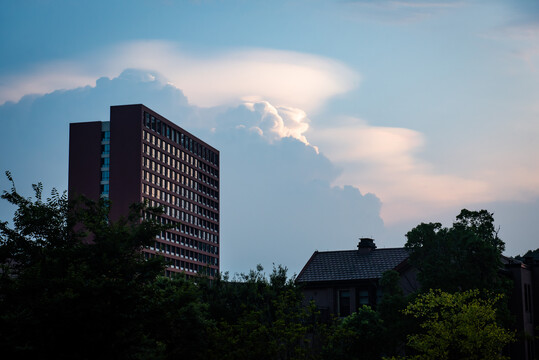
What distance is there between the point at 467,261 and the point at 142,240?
58.1ft

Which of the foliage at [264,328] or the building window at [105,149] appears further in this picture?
the building window at [105,149]

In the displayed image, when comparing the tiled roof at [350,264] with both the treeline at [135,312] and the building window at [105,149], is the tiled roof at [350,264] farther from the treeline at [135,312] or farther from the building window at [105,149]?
the building window at [105,149]

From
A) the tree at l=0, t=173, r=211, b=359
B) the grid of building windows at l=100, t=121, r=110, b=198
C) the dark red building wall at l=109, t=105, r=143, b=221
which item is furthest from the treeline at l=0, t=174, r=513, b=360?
the grid of building windows at l=100, t=121, r=110, b=198

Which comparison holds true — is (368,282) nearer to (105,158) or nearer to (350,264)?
(350,264)

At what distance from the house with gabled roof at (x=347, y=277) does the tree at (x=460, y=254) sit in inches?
498

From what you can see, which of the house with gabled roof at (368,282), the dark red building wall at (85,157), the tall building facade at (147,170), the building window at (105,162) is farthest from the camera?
the building window at (105,162)

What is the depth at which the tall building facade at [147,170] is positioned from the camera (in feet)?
484

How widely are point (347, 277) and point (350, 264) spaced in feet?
6.23

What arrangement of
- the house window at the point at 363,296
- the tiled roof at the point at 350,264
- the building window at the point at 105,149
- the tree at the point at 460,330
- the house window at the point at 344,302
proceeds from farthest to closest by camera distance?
the building window at the point at 105,149
the tiled roof at the point at 350,264
the house window at the point at 344,302
the house window at the point at 363,296
the tree at the point at 460,330

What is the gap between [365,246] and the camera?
5778 cm

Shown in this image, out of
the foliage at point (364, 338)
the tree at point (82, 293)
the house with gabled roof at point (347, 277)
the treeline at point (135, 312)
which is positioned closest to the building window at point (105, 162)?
the house with gabled roof at point (347, 277)

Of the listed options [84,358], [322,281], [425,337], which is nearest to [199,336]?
[84,358]

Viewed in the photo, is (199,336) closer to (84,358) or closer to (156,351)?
(156,351)

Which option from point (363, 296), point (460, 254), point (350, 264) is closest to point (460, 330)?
point (460, 254)
